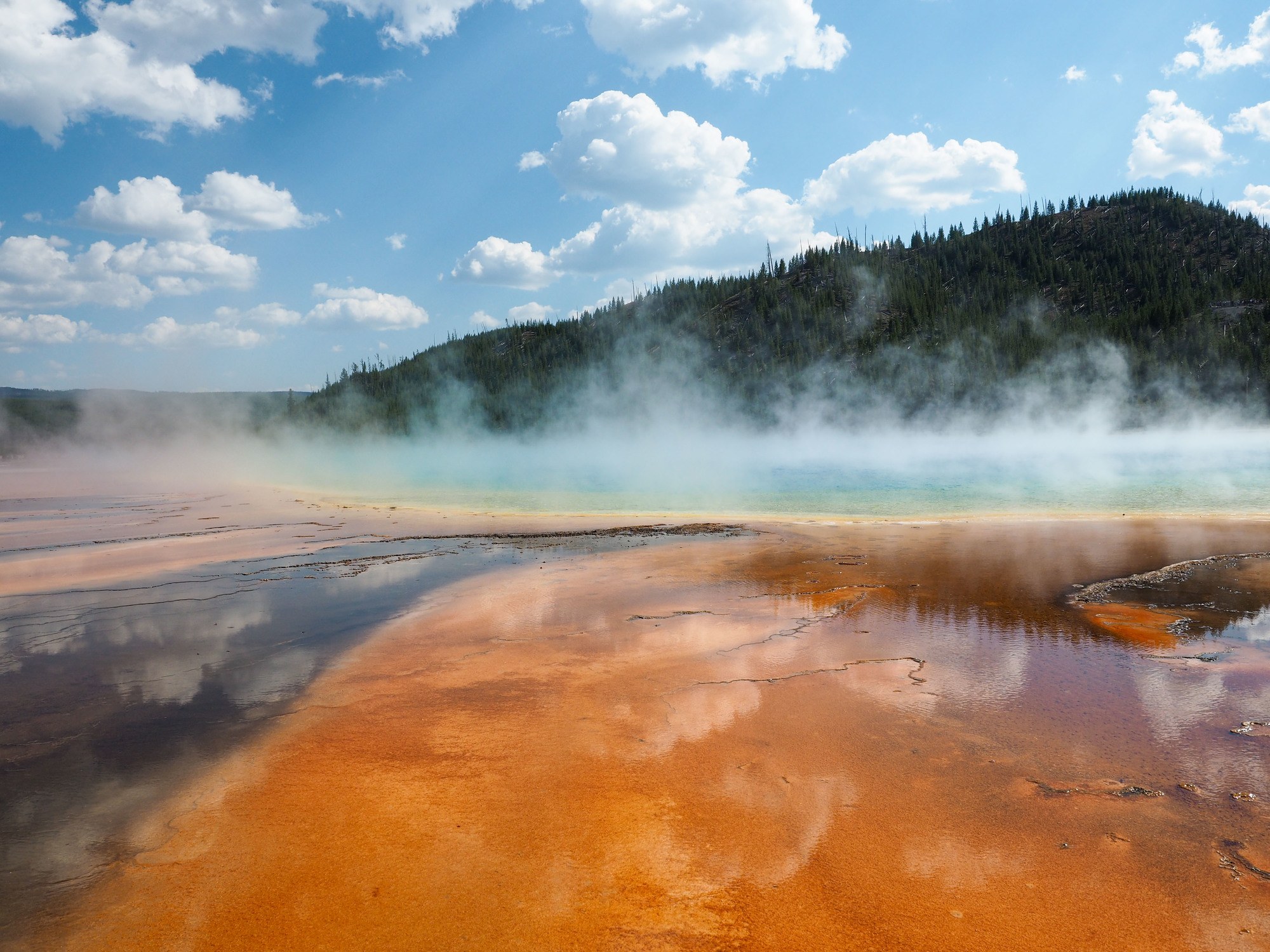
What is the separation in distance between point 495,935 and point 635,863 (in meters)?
0.80

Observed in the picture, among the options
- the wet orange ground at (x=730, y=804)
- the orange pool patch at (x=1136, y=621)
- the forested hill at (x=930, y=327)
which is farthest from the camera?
the forested hill at (x=930, y=327)

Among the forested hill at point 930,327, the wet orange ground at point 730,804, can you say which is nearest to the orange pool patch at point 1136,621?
the wet orange ground at point 730,804

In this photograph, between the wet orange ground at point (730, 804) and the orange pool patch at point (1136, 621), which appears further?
the orange pool patch at point (1136, 621)

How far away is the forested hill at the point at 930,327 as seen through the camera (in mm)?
86625

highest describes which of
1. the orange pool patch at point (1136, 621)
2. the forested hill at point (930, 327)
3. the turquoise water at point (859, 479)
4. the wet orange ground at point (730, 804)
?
the forested hill at point (930, 327)

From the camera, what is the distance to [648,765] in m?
4.67

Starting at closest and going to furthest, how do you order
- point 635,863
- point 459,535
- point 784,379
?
point 635,863 < point 459,535 < point 784,379

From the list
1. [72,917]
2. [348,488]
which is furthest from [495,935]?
[348,488]

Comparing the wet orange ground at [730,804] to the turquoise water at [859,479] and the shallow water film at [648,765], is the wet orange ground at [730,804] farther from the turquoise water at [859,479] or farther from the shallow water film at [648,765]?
the turquoise water at [859,479]

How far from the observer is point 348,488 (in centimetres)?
3156

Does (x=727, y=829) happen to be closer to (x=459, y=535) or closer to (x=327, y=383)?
(x=459, y=535)

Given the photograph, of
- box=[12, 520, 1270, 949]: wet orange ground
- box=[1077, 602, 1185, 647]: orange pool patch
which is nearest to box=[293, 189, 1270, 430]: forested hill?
box=[1077, 602, 1185, 647]: orange pool patch

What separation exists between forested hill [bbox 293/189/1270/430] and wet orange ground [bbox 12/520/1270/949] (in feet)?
294

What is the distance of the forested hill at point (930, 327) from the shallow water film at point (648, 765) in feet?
290
